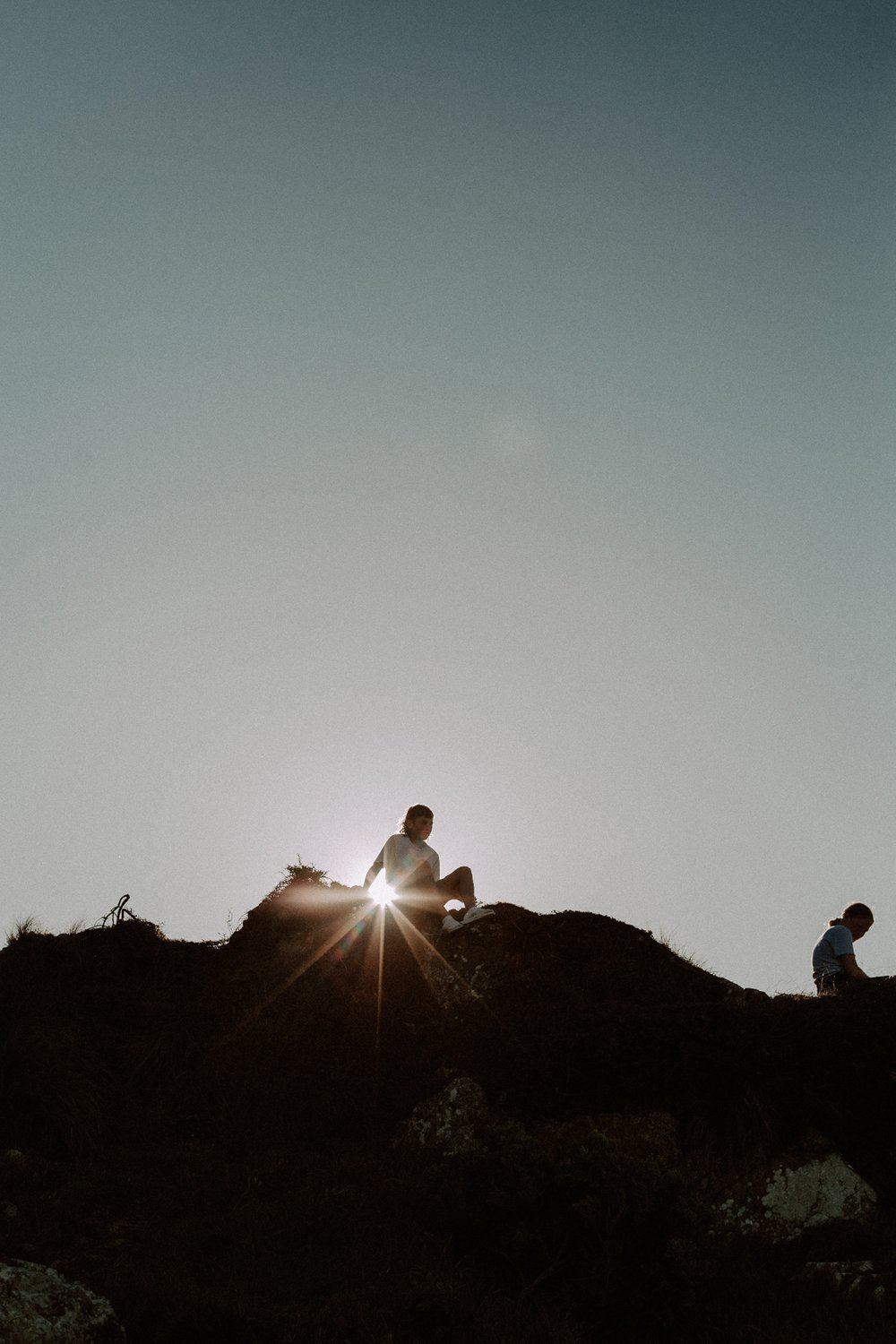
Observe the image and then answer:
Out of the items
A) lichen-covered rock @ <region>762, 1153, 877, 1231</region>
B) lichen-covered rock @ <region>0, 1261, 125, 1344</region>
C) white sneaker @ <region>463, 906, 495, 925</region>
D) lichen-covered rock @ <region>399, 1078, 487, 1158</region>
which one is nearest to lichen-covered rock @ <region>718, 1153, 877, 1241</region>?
lichen-covered rock @ <region>762, 1153, 877, 1231</region>

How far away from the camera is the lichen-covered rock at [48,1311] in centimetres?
559

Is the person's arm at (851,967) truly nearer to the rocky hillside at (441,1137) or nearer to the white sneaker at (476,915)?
the rocky hillside at (441,1137)

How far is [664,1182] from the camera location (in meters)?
8.43

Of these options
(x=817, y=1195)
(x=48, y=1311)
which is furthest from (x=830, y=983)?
(x=48, y=1311)

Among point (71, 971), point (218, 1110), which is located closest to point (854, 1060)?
point (218, 1110)

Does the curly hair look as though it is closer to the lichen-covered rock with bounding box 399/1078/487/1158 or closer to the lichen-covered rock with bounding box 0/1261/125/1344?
the lichen-covered rock with bounding box 399/1078/487/1158

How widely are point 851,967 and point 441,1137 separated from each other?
21.3 feet

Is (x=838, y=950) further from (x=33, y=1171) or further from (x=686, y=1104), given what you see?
A: (x=33, y=1171)

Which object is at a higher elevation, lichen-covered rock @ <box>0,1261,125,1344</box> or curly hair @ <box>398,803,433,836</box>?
curly hair @ <box>398,803,433,836</box>

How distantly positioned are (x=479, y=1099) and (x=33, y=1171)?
4.65 m

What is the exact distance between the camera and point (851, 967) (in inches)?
524

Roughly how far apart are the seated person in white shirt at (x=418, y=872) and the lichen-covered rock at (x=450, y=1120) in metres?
3.17

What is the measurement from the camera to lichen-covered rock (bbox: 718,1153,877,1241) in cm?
930

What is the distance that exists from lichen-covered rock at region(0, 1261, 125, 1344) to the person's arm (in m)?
10.5
